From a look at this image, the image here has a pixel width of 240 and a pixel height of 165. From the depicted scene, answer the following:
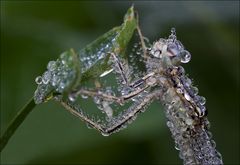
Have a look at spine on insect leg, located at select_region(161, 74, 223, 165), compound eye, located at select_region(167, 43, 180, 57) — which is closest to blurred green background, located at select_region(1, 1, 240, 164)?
spine on insect leg, located at select_region(161, 74, 223, 165)

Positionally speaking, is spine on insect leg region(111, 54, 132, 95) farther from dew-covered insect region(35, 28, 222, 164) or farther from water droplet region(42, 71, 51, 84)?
water droplet region(42, 71, 51, 84)

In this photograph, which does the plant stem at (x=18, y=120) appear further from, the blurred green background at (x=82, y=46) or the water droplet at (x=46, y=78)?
the blurred green background at (x=82, y=46)

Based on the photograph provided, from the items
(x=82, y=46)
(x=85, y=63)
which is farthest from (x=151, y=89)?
(x=82, y=46)

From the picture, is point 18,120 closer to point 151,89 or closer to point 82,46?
point 151,89

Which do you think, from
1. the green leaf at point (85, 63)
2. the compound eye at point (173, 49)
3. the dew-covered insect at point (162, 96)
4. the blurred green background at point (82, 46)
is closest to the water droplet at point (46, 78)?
the green leaf at point (85, 63)

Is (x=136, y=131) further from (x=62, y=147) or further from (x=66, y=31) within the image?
(x=66, y=31)

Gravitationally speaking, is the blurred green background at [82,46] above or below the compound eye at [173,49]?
above
